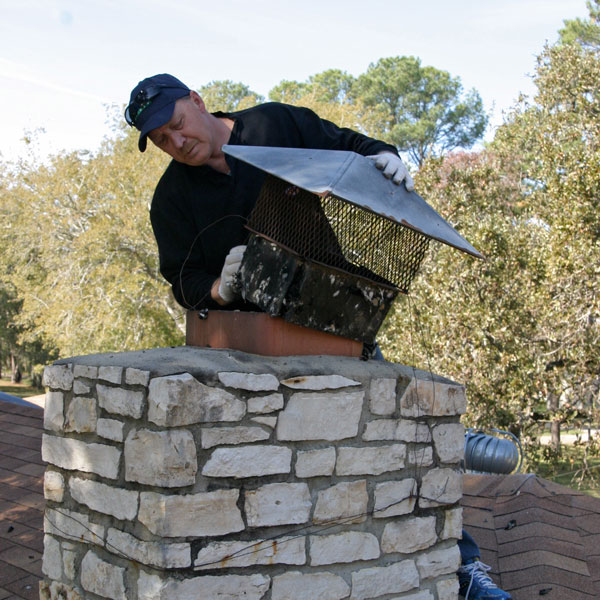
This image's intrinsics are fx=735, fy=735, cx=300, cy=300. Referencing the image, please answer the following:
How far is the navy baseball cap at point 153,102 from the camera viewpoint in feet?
9.58

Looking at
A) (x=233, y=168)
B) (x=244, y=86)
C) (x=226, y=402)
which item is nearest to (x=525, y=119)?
(x=233, y=168)

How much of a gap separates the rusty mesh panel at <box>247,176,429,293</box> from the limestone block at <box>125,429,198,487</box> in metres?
0.80

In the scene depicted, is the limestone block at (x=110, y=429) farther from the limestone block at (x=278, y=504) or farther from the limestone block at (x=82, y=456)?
the limestone block at (x=278, y=504)

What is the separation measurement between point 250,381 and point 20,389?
29.8 meters

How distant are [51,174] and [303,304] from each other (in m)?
16.9

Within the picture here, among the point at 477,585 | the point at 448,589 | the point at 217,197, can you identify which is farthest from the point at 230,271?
the point at 477,585

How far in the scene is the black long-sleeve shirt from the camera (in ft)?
10.6

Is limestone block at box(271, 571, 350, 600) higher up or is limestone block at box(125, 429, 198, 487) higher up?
limestone block at box(125, 429, 198, 487)

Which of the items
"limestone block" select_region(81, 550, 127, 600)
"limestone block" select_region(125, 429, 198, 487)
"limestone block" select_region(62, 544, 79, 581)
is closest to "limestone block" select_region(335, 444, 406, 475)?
"limestone block" select_region(125, 429, 198, 487)

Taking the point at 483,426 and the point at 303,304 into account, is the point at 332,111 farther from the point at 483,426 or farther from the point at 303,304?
the point at 303,304

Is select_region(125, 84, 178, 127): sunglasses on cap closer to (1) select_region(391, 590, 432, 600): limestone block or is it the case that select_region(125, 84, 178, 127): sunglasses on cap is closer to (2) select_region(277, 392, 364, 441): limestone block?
(2) select_region(277, 392, 364, 441): limestone block

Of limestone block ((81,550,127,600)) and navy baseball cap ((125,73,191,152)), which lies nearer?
limestone block ((81,550,127,600))

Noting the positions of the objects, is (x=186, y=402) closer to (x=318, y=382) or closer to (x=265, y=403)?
(x=265, y=403)

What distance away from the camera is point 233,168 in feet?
10.5
